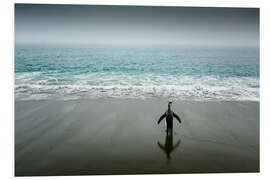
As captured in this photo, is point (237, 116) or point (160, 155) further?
point (237, 116)

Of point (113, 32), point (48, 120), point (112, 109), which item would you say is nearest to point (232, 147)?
point (112, 109)

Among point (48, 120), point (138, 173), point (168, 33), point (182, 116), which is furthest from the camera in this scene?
point (168, 33)

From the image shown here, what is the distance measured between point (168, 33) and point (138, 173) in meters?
16.6

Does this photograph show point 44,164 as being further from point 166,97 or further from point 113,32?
point 113,32

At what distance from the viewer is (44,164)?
377 centimetres

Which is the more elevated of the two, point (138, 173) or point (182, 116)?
point (182, 116)

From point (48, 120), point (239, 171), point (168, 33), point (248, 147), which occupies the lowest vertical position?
point (239, 171)

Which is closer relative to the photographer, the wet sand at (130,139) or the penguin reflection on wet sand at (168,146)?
the wet sand at (130,139)

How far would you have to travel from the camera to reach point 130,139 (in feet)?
15.5

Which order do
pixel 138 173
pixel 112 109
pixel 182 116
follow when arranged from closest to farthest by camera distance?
pixel 138 173
pixel 182 116
pixel 112 109

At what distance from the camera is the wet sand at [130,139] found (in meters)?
3.76

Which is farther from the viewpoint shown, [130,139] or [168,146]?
[130,139]

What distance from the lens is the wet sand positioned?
3762 mm

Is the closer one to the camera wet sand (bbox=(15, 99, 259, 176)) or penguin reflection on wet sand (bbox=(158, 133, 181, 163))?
wet sand (bbox=(15, 99, 259, 176))
